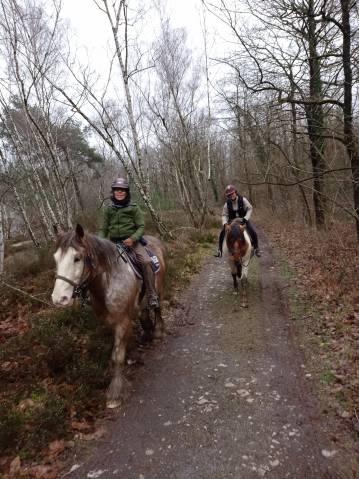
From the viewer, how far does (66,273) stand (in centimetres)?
324

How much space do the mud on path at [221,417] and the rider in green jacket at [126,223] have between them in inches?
48.3

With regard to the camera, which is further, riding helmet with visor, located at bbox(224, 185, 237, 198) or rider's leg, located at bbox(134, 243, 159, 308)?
riding helmet with visor, located at bbox(224, 185, 237, 198)

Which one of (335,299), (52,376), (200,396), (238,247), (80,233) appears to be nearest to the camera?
(80,233)

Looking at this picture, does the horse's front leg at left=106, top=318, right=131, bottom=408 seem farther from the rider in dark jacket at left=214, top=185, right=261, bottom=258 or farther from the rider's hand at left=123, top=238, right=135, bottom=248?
the rider in dark jacket at left=214, top=185, right=261, bottom=258

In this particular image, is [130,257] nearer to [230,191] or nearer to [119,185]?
[119,185]

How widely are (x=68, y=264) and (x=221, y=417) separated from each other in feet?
8.35

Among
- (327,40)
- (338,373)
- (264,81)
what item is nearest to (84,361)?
(338,373)

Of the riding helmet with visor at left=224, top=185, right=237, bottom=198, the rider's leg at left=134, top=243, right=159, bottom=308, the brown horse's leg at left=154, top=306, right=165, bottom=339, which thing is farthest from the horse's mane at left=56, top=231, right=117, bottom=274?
the riding helmet with visor at left=224, top=185, right=237, bottom=198

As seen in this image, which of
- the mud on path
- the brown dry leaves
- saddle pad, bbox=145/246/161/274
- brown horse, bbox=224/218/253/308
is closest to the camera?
the mud on path

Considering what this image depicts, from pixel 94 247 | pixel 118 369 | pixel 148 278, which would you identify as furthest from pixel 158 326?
pixel 94 247

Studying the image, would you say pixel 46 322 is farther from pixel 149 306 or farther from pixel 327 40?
pixel 327 40

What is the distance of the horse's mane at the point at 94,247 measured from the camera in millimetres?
3367

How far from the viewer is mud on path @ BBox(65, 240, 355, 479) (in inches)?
112

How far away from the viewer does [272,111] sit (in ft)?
26.5
